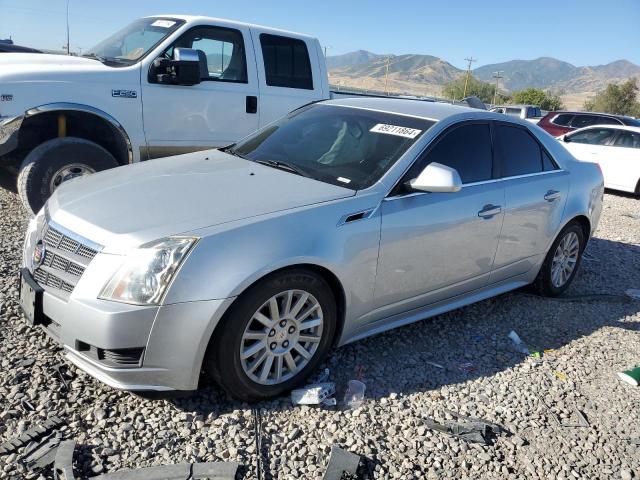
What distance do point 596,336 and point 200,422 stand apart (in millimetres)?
3292

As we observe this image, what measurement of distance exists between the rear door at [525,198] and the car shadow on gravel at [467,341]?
16.8 inches

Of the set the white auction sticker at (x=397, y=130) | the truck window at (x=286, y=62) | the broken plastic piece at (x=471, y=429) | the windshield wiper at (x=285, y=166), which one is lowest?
the broken plastic piece at (x=471, y=429)

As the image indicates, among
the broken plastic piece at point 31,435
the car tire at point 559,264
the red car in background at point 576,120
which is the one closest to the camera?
the broken plastic piece at point 31,435

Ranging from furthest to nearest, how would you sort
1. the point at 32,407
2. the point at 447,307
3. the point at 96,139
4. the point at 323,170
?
the point at 96,139 → the point at 447,307 → the point at 323,170 → the point at 32,407

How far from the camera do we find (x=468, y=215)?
12.7 ft

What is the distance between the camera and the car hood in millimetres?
2791

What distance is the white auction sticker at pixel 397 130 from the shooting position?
12.4 feet

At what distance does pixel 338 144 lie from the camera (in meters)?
3.91

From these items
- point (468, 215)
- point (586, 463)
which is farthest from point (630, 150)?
point (586, 463)

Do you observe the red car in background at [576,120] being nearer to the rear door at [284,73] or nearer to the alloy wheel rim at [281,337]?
the rear door at [284,73]

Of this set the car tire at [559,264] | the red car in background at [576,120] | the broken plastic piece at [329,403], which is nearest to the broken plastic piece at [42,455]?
the broken plastic piece at [329,403]

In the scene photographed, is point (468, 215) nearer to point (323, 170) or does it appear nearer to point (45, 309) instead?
point (323, 170)

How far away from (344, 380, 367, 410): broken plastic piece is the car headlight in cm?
Answer: 126

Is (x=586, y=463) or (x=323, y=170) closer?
(x=586, y=463)
